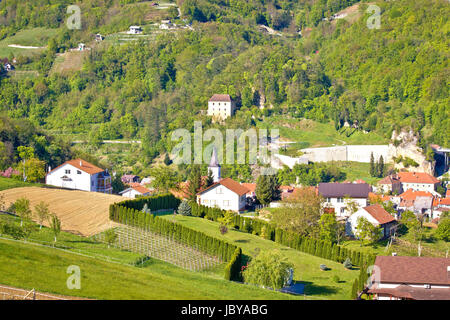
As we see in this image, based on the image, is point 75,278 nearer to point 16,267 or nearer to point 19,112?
point 16,267

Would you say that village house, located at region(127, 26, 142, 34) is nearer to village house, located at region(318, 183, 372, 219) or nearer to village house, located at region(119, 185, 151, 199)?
village house, located at region(119, 185, 151, 199)

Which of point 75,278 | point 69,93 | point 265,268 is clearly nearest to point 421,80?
point 69,93

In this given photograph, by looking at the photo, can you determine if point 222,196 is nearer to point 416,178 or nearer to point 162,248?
point 162,248

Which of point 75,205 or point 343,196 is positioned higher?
point 75,205

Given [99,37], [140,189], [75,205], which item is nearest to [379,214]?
[75,205]

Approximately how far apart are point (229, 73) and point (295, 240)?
264 feet

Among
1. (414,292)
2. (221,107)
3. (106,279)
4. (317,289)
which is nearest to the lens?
(106,279)

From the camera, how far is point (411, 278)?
4206cm

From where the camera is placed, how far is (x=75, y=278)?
3353cm
